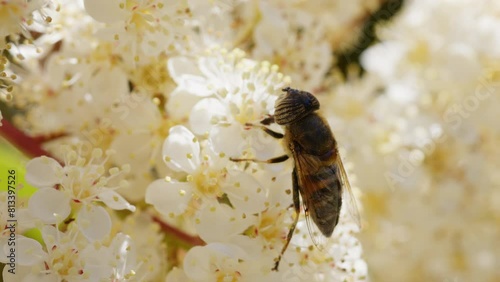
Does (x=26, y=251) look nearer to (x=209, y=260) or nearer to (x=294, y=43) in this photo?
(x=209, y=260)

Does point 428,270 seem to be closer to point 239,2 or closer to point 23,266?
point 239,2

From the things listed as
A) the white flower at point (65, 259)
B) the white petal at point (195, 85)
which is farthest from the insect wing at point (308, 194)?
the white flower at point (65, 259)

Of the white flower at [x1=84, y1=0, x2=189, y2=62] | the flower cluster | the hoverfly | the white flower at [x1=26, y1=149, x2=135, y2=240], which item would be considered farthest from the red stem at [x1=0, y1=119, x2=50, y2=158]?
the hoverfly

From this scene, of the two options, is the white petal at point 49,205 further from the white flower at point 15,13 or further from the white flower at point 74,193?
the white flower at point 15,13

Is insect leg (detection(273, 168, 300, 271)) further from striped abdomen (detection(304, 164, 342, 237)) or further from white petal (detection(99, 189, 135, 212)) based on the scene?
white petal (detection(99, 189, 135, 212))

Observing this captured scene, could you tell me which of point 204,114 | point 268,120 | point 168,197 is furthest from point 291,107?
point 168,197

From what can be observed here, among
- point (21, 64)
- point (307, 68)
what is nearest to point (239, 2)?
point (307, 68)
